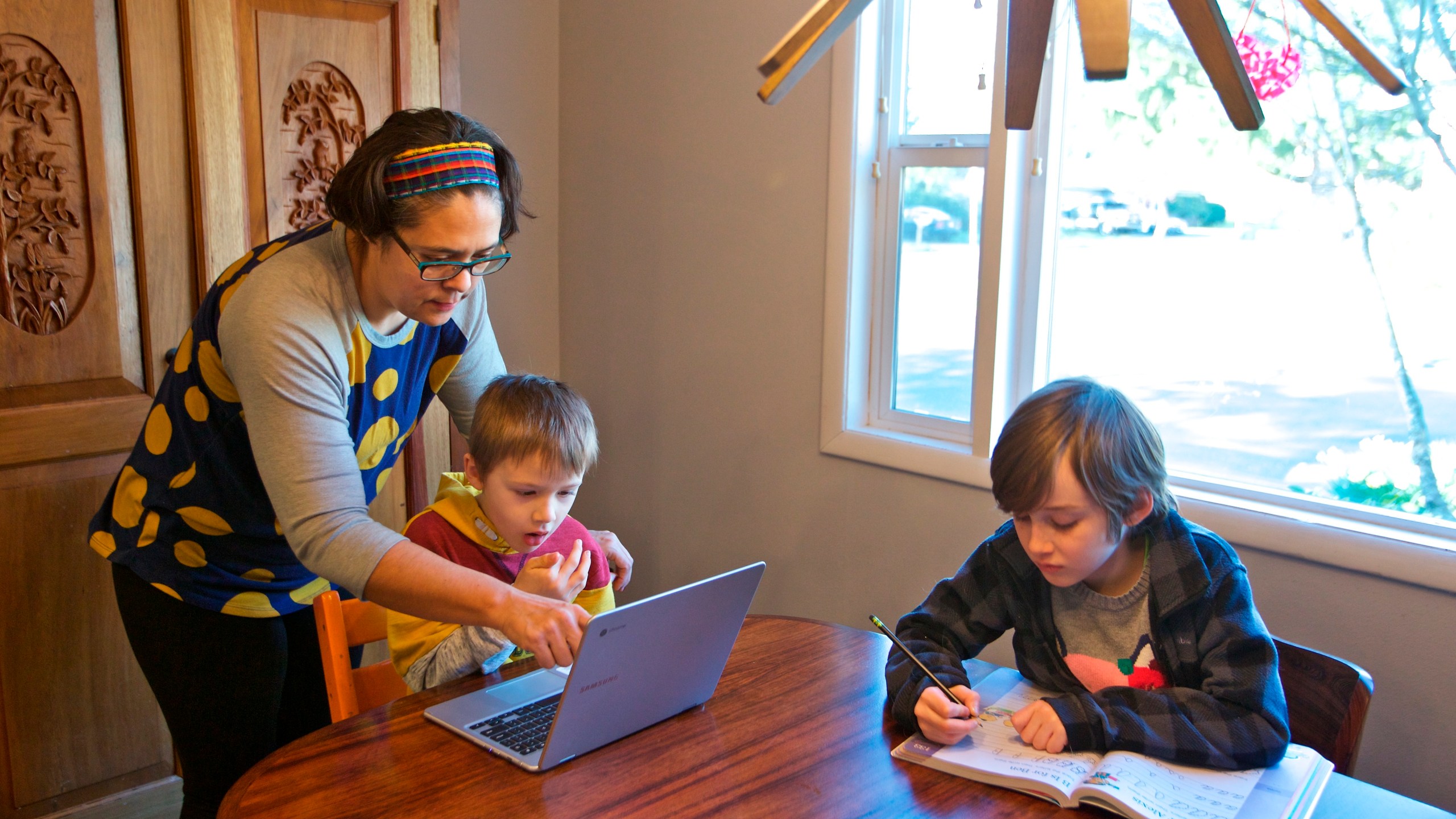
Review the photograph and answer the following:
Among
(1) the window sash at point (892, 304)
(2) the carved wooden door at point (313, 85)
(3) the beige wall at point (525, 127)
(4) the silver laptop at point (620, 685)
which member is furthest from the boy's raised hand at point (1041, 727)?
(3) the beige wall at point (525, 127)

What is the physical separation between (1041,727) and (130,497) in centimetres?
133

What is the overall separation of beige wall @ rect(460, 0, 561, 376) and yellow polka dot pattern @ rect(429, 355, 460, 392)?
1454 mm

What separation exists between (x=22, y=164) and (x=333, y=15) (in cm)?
70

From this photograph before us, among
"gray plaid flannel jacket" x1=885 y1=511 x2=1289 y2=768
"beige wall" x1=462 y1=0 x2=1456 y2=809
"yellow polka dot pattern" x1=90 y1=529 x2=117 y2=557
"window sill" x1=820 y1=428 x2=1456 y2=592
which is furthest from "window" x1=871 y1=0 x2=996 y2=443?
"yellow polka dot pattern" x1=90 y1=529 x2=117 y2=557

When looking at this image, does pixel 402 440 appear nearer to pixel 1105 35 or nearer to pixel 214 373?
pixel 214 373

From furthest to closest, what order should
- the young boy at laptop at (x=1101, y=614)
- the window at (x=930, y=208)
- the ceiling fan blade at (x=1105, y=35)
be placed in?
the window at (x=930, y=208) < the young boy at laptop at (x=1101, y=614) < the ceiling fan blade at (x=1105, y=35)

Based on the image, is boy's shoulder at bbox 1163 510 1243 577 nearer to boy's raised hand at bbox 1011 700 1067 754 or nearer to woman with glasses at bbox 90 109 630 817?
boy's raised hand at bbox 1011 700 1067 754

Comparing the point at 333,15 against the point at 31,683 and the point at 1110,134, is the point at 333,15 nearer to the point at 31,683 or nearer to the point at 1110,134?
the point at 31,683

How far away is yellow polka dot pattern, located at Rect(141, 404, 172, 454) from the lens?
154cm

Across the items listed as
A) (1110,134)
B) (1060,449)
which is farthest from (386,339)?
(1110,134)

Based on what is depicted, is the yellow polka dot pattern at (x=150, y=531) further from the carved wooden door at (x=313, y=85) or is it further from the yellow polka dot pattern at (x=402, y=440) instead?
the carved wooden door at (x=313, y=85)

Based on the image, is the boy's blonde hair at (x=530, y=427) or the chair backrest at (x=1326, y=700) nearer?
the chair backrest at (x=1326, y=700)

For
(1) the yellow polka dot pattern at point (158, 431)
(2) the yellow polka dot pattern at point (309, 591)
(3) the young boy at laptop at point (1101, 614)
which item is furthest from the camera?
(2) the yellow polka dot pattern at point (309, 591)

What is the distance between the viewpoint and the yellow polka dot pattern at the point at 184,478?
1530mm
